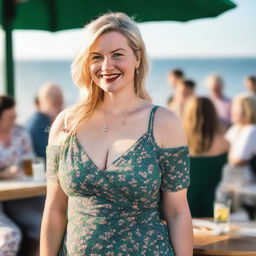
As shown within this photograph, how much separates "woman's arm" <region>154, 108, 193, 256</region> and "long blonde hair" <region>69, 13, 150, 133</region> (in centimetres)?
19

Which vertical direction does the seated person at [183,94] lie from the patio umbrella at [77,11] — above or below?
below

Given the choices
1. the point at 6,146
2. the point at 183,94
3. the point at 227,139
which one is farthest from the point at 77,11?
the point at 183,94

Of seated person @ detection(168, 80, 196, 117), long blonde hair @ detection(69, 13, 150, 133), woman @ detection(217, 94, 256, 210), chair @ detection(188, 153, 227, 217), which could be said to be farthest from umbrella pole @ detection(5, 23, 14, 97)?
seated person @ detection(168, 80, 196, 117)

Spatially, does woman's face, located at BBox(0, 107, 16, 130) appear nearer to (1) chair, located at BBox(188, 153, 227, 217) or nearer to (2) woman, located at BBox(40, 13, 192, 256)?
(1) chair, located at BBox(188, 153, 227, 217)

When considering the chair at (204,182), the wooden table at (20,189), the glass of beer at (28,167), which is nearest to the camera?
the wooden table at (20,189)

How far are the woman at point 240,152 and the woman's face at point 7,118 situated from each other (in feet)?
5.79

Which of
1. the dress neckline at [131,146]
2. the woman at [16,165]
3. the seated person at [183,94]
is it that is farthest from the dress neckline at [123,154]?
the seated person at [183,94]

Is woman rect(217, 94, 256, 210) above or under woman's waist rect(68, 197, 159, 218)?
under

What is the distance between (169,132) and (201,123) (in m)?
2.57

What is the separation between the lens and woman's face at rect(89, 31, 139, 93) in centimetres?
204

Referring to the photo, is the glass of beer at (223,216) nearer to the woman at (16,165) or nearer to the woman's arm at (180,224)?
the woman's arm at (180,224)

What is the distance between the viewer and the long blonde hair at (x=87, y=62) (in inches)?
81.0

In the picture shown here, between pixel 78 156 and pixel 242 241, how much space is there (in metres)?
0.86

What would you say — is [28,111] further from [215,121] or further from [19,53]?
[215,121]
